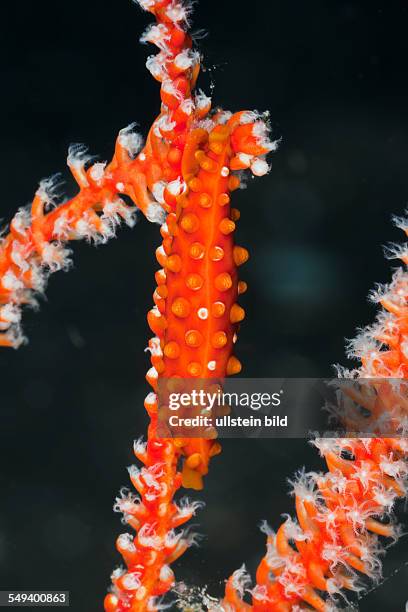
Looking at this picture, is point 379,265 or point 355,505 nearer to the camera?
point 355,505

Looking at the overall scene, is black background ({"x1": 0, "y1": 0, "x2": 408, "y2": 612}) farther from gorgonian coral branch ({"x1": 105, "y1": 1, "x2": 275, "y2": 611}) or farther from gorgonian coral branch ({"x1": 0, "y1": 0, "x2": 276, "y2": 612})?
gorgonian coral branch ({"x1": 105, "y1": 1, "x2": 275, "y2": 611})

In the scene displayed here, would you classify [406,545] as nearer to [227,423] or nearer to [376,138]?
[227,423]

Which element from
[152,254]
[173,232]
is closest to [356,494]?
[173,232]

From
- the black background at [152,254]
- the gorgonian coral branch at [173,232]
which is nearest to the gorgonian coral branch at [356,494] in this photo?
the gorgonian coral branch at [173,232]

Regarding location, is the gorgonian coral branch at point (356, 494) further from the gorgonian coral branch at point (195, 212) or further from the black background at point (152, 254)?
the black background at point (152, 254)

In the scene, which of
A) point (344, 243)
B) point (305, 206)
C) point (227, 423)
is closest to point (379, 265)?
point (344, 243)

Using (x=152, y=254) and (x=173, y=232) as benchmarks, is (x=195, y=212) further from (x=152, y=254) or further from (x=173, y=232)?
(x=152, y=254)

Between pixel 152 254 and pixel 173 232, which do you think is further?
pixel 152 254

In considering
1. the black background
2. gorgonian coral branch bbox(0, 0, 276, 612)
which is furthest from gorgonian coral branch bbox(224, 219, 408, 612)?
the black background
